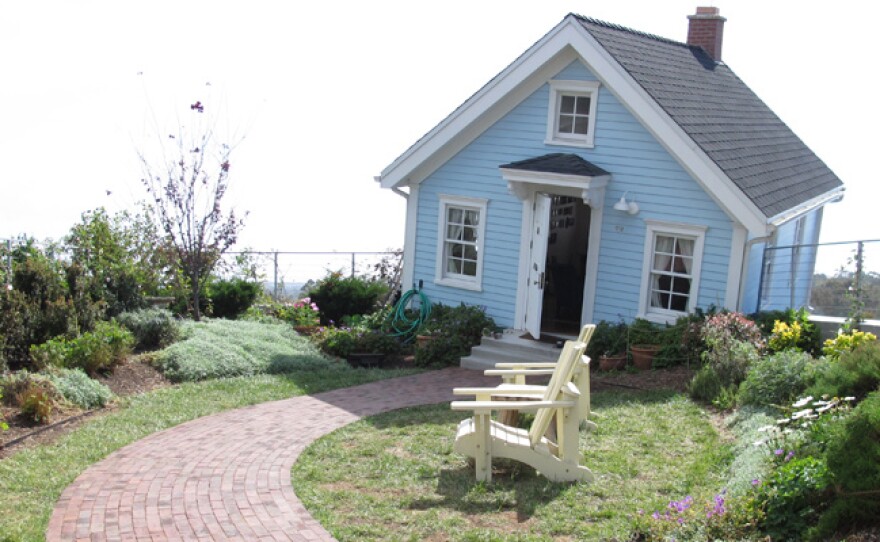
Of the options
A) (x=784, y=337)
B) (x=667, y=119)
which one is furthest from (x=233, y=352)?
(x=784, y=337)

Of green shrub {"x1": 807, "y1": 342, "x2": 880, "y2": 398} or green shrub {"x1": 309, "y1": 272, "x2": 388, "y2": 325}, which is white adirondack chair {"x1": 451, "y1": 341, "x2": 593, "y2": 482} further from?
green shrub {"x1": 309, "y1": 272, "x2": 388, "y2": 325}

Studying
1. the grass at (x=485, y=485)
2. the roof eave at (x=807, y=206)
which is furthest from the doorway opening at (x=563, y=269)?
the grass at (x=485, y=485)

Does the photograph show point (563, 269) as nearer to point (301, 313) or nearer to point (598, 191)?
point (598, 191)

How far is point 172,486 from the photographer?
777 centimetres

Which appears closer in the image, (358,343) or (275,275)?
(358,343)

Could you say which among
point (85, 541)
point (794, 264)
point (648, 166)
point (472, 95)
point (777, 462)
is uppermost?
point (472, 95)

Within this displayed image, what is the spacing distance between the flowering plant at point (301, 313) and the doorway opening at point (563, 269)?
420 centimetres

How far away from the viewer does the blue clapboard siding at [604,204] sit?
13555mm

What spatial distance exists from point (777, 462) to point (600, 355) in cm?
632

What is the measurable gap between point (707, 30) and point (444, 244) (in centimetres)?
862

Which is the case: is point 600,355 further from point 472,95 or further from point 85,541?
point 85,541

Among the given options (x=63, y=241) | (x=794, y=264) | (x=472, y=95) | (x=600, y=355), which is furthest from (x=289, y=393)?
(x=794, y=264)

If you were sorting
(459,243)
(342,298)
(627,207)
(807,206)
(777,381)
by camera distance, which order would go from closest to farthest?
(777,381) < (627,207) < (807,206) < (459,243) < (342,298)

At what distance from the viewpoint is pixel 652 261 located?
46.0ft
